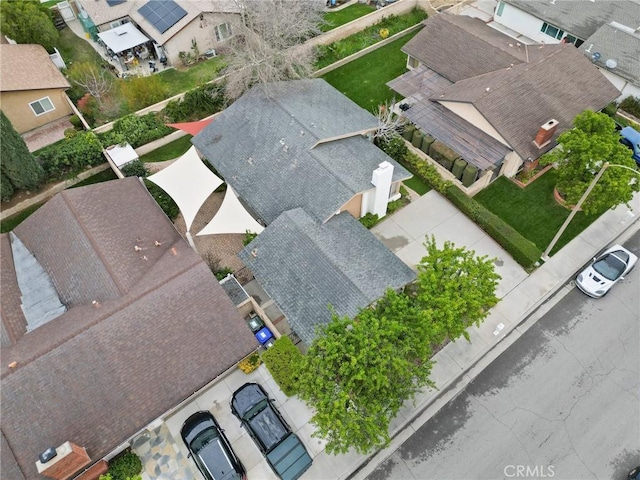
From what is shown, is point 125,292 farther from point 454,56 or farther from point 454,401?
point 454,56

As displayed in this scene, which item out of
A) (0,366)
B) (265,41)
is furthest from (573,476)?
(265,41)

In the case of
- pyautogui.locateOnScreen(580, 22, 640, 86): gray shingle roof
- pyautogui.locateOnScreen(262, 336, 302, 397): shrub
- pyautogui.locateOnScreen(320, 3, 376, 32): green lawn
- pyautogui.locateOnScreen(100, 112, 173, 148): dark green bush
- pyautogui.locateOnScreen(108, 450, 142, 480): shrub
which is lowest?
pyautogui.locateOnScreen(108, 450, 142, 480): shrub

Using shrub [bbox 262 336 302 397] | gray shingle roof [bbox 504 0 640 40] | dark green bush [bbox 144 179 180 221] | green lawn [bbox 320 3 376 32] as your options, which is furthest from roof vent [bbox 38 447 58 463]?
gray shingle roof [bbox 504 0 640 40]

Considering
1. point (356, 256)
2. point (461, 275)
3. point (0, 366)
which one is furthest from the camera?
point (356, 256)

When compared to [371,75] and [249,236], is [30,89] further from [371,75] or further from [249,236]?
[371,75]

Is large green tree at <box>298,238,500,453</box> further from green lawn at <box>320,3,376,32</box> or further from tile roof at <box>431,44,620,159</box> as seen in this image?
green lawn at <box>320,3,376,32</box>

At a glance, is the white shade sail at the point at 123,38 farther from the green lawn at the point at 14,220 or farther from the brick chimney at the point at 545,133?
the brick chimney at the point at 545,133
